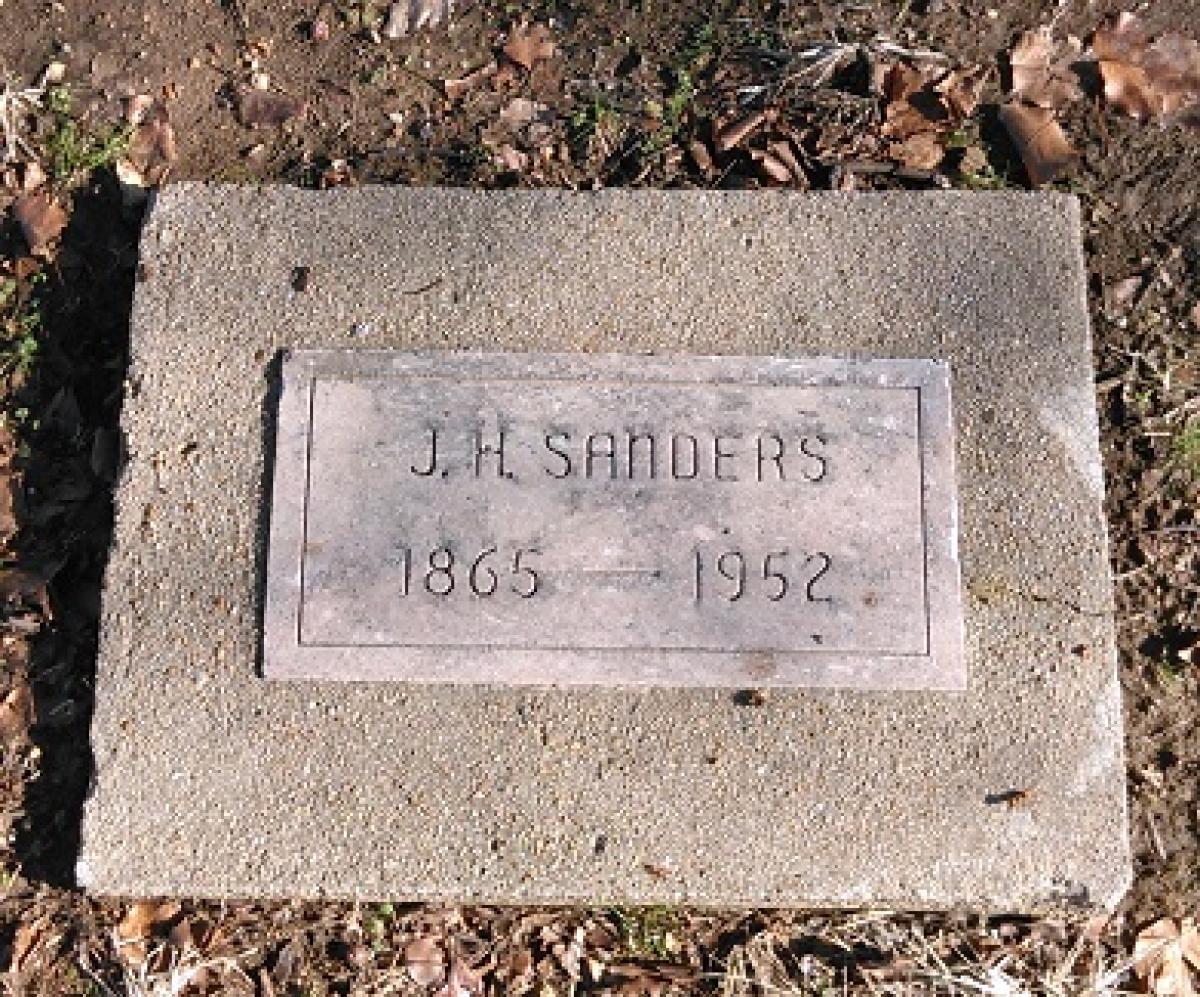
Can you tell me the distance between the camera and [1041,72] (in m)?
3.27

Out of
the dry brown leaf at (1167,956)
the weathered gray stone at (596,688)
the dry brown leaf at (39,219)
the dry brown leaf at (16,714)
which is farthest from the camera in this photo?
the dry brown leaf at (39,219)

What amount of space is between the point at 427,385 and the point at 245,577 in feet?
1.88

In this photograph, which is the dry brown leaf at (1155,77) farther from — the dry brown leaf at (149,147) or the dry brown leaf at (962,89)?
the dry brown leaf at (149,147)

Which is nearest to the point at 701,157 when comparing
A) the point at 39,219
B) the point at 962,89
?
the point at 962,89

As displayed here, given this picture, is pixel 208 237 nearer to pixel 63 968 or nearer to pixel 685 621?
pixel 685 621

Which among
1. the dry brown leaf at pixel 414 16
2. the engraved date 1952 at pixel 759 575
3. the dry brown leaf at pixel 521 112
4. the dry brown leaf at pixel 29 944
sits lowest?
the dry brown leaf at pixel 29 944

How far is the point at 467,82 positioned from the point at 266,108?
0.52 m

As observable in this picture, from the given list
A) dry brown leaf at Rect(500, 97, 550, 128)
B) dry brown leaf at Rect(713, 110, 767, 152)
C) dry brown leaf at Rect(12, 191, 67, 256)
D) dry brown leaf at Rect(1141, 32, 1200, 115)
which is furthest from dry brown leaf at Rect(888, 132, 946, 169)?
dry brown leaf at Rect(12, 191, 67, 256)

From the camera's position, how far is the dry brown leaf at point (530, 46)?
329cm

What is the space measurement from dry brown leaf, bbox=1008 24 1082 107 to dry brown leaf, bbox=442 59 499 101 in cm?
135

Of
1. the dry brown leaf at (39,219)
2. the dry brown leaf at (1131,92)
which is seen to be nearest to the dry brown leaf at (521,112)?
the dry brown leaf at (39,219)

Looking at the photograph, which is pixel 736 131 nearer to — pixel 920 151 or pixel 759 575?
pixel 920 151

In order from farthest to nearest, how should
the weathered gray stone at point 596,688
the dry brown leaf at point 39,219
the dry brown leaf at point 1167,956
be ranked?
the dry brown leaf at point 39,219
the dry brown leaf at point 1167,956
the weathered gray stone at point 596,688

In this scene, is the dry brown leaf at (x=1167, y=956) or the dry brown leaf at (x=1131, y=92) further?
the dry brown leaf at (x=1131, y=92)
